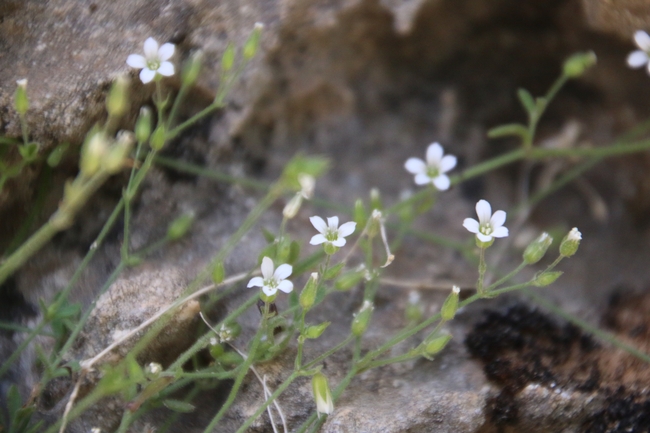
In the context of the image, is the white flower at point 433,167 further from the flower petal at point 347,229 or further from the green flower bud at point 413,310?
the flower petal at point 347,229

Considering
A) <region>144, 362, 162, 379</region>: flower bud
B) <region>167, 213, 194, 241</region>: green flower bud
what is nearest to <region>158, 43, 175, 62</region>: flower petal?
<region>167, 213, 194, 241</region>: green flower bud

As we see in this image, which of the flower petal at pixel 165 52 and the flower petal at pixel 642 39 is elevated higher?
the flower petal at pixel 165 52

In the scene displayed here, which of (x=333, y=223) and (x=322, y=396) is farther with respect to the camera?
(x=333, y=223)

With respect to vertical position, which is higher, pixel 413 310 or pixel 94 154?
pixel 94 154

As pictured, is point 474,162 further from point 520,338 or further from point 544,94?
point 520,338

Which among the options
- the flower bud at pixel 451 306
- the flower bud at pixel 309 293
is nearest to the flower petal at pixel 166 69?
the flower bud at pixel 309 293

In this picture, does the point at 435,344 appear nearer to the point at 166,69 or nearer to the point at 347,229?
the point at 347,229

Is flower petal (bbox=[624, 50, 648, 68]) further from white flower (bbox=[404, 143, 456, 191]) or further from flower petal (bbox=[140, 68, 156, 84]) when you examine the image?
flower petal (bbox=[140, 68, 156, 84])

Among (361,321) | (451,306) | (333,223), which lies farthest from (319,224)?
(451,306)
